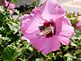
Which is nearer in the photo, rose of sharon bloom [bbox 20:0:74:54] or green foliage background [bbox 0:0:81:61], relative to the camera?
rose of sharon bloom [bbox 20:0:74:54]

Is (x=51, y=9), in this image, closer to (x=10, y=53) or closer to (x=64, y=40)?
(x=64, y=40)

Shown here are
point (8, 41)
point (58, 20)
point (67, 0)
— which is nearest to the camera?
point (58, 20)

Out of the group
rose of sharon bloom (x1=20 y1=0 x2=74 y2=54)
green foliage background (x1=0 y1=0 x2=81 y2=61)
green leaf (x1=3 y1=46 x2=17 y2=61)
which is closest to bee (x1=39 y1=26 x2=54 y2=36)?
rose of sharon bloom (x1=20 y1=0 x2=74 y2=54)

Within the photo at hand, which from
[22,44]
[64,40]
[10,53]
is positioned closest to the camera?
[64,40]

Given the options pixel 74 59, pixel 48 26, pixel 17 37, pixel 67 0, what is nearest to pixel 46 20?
pixel 48 26

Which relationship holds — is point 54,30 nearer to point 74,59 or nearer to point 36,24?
point 36,24

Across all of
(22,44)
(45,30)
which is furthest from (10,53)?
(22,44)

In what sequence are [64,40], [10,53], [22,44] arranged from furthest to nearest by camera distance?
[22,44] → [10,53] → [64,40]

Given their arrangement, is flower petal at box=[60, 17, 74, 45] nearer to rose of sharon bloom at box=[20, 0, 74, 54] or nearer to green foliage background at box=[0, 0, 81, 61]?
rose of sharon bloom at box=[20, 0, 74, 54]

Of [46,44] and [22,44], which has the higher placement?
[46,44]
